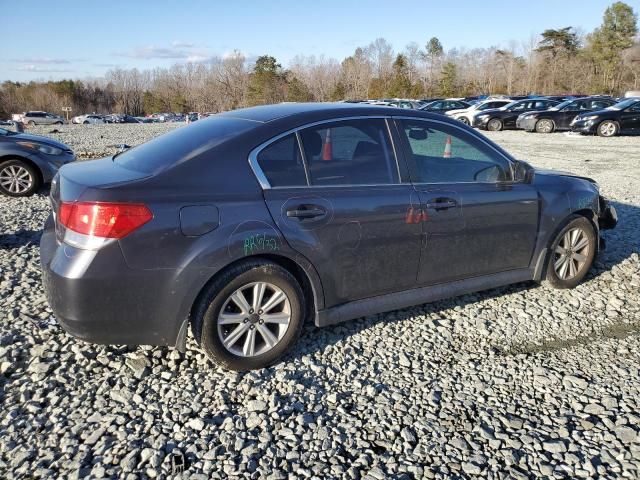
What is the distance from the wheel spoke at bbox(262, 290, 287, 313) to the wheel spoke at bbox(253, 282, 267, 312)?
0.05 meters

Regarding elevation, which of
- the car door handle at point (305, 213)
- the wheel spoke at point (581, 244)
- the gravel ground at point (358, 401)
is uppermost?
the car door handle at point (305, 213)

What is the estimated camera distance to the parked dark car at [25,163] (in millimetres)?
8555

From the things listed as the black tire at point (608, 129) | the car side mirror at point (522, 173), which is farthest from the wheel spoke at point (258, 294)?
the black tire at point (608, 129)

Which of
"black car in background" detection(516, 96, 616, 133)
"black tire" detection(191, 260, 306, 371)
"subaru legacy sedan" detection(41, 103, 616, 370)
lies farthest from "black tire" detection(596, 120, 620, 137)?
"black tire" detection(191, 260, 306, 371)

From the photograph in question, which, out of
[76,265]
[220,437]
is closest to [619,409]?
[220,437]

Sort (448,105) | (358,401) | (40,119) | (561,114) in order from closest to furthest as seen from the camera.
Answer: (358,401) → (561,114) → (448,105) → (40,119)

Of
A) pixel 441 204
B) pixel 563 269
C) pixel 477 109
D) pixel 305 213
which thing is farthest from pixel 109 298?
pixel 477 109

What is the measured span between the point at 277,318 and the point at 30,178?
289 inches

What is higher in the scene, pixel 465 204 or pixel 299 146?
pixel 299 146

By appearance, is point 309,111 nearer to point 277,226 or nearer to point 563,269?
point 277,226

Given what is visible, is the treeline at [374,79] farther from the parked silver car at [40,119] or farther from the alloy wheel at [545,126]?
the alloy wheel at [545,126]

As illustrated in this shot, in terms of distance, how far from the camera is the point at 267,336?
11.1 feet

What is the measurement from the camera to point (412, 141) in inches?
153

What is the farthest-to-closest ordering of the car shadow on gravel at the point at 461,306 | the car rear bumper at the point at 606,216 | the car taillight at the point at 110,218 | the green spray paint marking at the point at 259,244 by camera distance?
the car rear bumper at the point at 606,216 < the car shadow on gravel at the point at 461,306 < the green spray paint marking at the point at 259,244 < the car taillight at the point at 110,218
